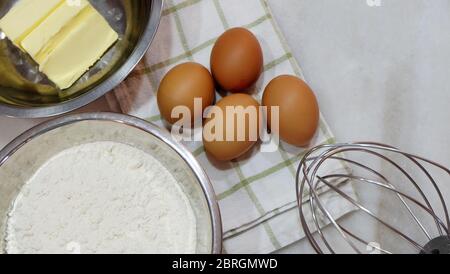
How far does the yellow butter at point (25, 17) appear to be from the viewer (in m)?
0.94

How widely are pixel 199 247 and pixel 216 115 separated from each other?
0.73 feet

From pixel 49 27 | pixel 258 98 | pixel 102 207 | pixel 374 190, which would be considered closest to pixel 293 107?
pixel 258 98

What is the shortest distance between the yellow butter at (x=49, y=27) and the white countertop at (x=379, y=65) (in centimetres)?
39

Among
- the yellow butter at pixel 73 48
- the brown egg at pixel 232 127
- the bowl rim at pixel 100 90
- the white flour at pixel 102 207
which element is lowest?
the white flour at pixel 102 207

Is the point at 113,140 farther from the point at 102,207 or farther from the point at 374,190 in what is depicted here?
the point at 374,190

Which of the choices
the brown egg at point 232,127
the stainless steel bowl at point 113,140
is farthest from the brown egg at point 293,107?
the stainless steel bowl at point 113,140

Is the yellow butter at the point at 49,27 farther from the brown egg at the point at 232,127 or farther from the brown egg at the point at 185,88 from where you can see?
the brown egg at the point at 232,127

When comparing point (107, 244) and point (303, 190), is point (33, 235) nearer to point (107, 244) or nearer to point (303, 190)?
point (107, 244)

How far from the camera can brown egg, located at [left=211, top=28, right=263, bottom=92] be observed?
35.3 inches

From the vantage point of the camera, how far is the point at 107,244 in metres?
0.82

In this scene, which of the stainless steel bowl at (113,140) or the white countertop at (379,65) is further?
the white countertop at (379,65)

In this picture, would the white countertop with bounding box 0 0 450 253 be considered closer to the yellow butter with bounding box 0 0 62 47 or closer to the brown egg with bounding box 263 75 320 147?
the brown egg with bounding box 263 75 320 147
